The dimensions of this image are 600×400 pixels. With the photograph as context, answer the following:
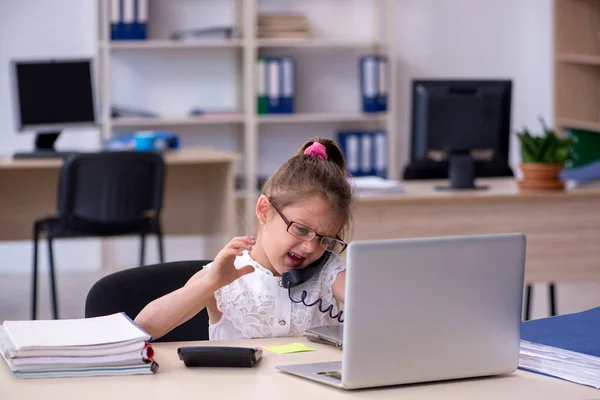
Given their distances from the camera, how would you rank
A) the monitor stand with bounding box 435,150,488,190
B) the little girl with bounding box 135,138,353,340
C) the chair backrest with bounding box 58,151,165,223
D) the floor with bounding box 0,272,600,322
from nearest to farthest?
the little girl with bounding box 135,138,353,340 → the monitor stand with bounding box 435,150,488,190 → the chair backrest with bounding box 58,151,165,223 → the floor with bounding box 0,272,600,322

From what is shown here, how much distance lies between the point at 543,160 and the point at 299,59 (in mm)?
2587

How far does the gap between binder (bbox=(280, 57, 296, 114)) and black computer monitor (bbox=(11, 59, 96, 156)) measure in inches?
45.1

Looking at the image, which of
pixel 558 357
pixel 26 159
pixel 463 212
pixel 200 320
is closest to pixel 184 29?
pixel 26 159

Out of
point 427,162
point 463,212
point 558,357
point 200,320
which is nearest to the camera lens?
point 558,357

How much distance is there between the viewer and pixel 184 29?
569 cm

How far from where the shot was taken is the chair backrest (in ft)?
13.5

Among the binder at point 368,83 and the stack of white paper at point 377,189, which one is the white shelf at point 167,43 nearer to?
the binder at point 368,83

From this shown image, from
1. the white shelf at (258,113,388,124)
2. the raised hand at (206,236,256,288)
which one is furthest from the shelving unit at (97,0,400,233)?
the raised hand at (206,236,256,288)

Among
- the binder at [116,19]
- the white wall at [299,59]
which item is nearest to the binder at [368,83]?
the white wall at [299,59]

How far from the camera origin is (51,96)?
4680mm

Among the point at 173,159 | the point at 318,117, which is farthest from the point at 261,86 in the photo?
the point at 173,159

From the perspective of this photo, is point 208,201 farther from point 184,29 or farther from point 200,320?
point 200,320

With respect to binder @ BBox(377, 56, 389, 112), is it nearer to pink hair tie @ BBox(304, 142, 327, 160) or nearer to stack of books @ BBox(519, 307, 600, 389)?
pink hair tie @ BBox(304, 142, 327, 160)

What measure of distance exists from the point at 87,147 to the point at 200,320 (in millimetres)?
3913
